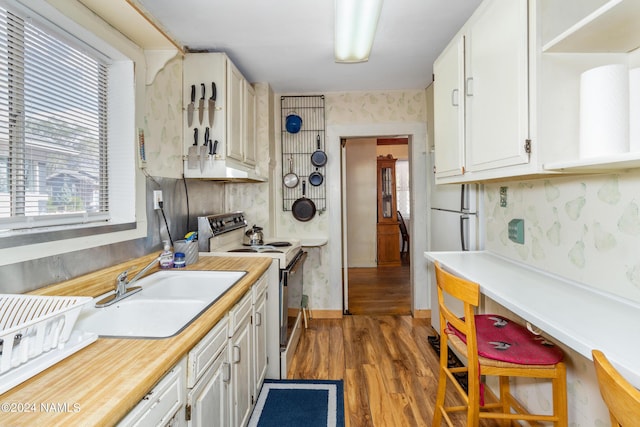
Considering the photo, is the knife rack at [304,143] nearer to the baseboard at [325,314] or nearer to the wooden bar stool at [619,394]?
the baseboard at [325,314]

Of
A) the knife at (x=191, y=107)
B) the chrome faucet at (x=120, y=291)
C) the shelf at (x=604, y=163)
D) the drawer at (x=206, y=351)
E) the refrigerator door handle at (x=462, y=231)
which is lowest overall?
the drawer at (x=206, y=351)

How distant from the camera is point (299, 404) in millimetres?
2023

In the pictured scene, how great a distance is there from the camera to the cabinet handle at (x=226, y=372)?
1.33 metres

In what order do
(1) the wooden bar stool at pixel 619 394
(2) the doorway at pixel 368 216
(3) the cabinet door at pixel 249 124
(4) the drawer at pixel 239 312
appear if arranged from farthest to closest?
(2) the doorway at pixel 368 216
(3) the cabinet door at pixel 249 124
(4) the drawer at pixel 239 312
(1) the wooden bar stool at pixel 619 394

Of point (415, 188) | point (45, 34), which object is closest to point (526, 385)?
point (415, 188)

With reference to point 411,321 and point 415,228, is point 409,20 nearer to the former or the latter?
point 415,228

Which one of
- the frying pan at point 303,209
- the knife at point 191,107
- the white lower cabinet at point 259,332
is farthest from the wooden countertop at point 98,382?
the frying pan at point 303,209

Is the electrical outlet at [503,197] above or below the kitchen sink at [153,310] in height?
above

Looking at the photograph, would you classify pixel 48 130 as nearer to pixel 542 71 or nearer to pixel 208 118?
pixel 208 118

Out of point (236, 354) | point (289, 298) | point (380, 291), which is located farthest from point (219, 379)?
point (380, 291)

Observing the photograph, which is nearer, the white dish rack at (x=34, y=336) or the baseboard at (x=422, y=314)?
the white dish rack at (x=34, y=336)

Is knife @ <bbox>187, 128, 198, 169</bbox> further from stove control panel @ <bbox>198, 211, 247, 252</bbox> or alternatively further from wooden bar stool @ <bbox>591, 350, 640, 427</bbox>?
wooden bar stool @ <bbox>591, 350, 640, 427</bbox>

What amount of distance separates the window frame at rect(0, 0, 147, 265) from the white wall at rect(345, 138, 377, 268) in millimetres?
4118

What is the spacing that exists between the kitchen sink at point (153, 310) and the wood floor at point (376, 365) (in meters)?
1.12
